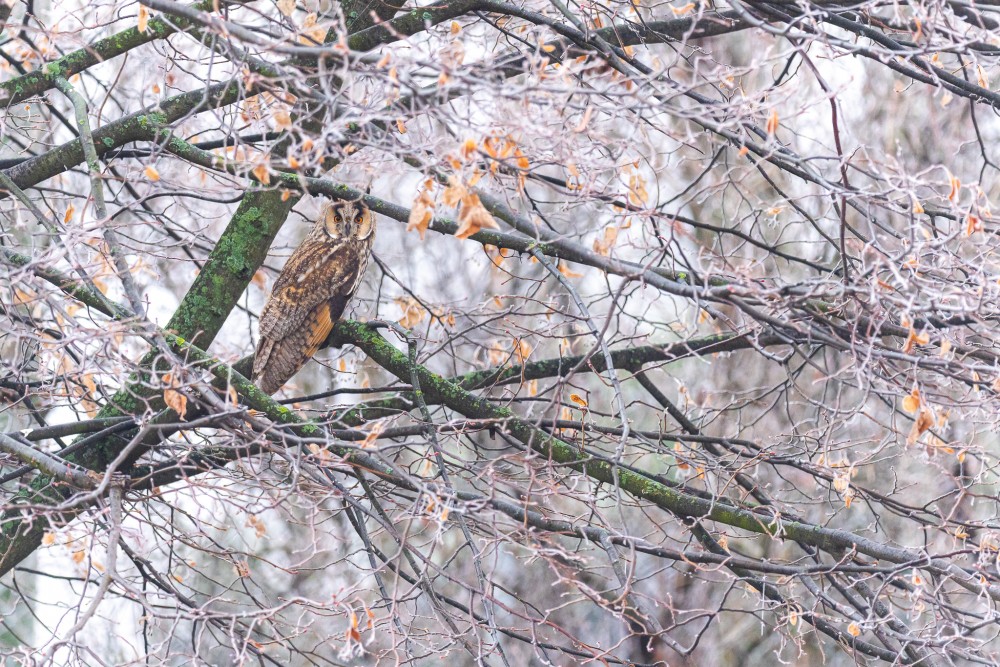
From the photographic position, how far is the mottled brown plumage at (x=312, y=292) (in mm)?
4629

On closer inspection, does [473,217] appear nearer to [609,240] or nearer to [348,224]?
[609,240]

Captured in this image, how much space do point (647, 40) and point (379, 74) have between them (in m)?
2.10

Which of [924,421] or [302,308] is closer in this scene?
[924,421]

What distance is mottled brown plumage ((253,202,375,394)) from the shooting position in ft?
15.2

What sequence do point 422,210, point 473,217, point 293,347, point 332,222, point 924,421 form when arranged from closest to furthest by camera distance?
point 473,217 → point 422,210 → point 924,421 → point 293,347 → point 332,222

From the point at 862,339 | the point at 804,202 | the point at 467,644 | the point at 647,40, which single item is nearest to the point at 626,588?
the point at 467,644

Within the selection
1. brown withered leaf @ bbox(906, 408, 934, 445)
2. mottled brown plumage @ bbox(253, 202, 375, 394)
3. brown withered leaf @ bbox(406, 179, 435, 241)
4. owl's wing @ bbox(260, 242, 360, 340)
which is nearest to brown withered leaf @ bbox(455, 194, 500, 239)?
brown withered leaf @ bbox(406, 179, 435, 241)

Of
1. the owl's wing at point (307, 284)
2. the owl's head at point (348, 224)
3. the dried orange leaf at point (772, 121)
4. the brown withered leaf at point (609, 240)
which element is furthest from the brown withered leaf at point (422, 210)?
the owl's head at point (348, 224)

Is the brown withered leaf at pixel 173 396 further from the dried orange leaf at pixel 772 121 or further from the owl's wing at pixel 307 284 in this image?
the owl's wing at pixel 307 284

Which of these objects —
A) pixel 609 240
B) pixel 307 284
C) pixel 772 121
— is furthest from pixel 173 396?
pixel 307 284

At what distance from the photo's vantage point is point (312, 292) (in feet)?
15.4

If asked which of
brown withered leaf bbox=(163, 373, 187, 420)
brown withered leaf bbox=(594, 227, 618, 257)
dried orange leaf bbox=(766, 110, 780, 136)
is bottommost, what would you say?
brown withered leaf bbox=(163, 373, 187, 420)

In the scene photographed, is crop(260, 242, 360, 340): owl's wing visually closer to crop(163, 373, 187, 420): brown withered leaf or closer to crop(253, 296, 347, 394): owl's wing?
crop(253, 296, 347, 394): owl's wing

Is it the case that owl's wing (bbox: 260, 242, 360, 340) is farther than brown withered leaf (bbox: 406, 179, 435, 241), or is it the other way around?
owl's wing (bbox: 260, 242, 360, 340)
